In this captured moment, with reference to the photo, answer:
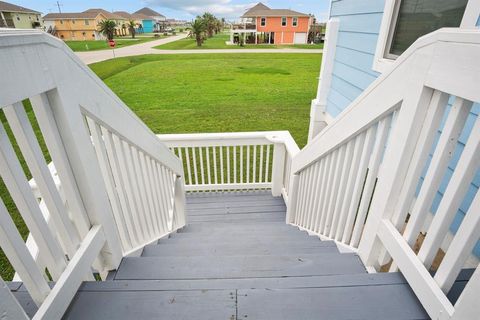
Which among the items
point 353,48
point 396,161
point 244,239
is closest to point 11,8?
point 353,48

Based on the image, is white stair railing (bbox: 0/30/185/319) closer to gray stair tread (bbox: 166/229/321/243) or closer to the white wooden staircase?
the white wooden staircase

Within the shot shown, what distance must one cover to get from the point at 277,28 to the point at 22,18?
31911 mm

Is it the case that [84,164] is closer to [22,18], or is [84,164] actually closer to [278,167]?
[278,167]

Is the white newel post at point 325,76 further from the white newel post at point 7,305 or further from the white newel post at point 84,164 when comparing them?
the white newel post at point 7,305

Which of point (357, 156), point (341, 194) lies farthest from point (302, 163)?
point (357, 156)

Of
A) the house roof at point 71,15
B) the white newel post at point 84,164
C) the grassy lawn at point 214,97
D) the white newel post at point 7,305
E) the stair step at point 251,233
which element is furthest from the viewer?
the house roof at point 71,15

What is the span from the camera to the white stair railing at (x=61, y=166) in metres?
0.67

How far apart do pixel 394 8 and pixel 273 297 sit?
262 centimetres

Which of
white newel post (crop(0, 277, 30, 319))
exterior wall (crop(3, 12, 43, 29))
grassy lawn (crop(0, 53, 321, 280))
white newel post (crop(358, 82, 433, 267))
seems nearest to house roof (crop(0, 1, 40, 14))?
exterior wall (crop(3, 12, 43, 29))

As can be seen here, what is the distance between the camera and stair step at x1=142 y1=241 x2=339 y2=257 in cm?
171

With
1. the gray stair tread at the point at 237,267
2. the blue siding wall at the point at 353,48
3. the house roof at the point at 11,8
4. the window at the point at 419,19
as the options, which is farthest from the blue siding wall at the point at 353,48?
the house roof at the point at 11,8

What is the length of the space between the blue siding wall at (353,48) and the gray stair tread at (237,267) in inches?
83.3

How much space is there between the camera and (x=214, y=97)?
7926 millimetres

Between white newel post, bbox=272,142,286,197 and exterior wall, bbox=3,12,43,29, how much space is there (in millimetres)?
39421
